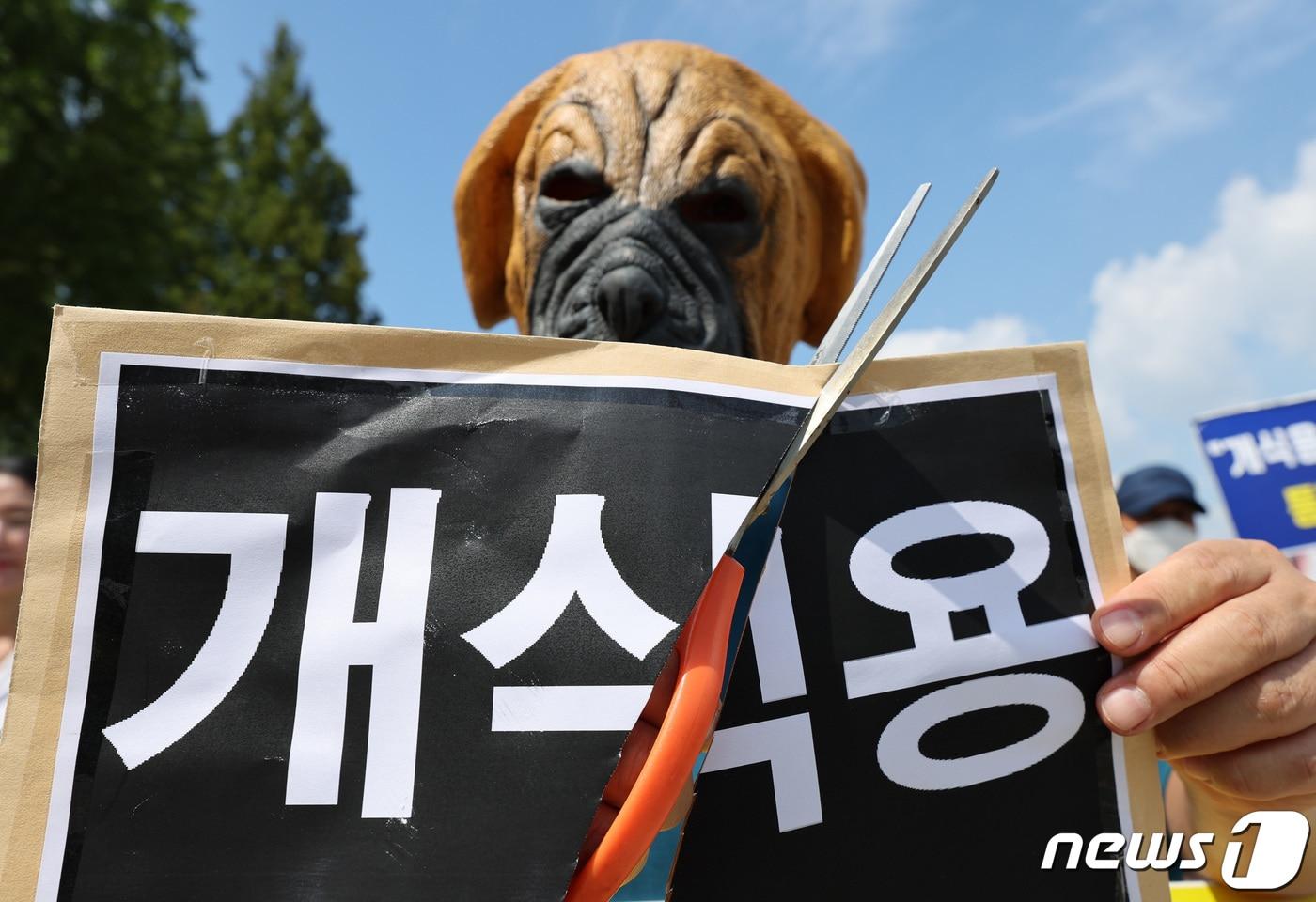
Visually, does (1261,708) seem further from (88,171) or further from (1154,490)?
(88,171)

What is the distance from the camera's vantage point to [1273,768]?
39.5 inches

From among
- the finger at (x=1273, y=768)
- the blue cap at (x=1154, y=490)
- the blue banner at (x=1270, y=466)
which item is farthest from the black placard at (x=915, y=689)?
the blue cap at (x=1154, y=490)

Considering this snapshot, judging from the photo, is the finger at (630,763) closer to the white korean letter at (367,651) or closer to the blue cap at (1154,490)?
the white korean letter at (367,651)

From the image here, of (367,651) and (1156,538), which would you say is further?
(1156,538)

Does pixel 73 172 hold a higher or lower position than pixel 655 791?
higher

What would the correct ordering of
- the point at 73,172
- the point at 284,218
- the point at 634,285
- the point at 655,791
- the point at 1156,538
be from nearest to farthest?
1. the point at 655,791
2. the point at 634,285
3. the point at 1156,538
4. the point at 73,172
5. the point at 284,218

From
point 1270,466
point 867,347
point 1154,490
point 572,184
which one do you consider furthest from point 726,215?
point 1154,490

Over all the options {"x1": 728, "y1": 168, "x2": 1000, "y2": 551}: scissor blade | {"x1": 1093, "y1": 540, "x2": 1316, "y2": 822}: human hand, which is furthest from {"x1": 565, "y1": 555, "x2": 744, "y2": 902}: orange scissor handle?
{"x1": 1093, "y1": 540, "x2": 1316, "y2": 822}: human hand

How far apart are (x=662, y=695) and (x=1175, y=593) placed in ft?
1.82

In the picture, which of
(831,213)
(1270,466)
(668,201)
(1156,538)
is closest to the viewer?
(668,201)

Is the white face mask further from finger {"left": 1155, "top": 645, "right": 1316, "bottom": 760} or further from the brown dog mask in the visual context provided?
finger {"left": 1155, "top": 645, "right": 1316, "bottom": 760}

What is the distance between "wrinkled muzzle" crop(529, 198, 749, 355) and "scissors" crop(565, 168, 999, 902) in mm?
751

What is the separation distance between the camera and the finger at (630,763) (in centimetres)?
84

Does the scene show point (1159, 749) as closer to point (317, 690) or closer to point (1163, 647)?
point (1163, 647)
